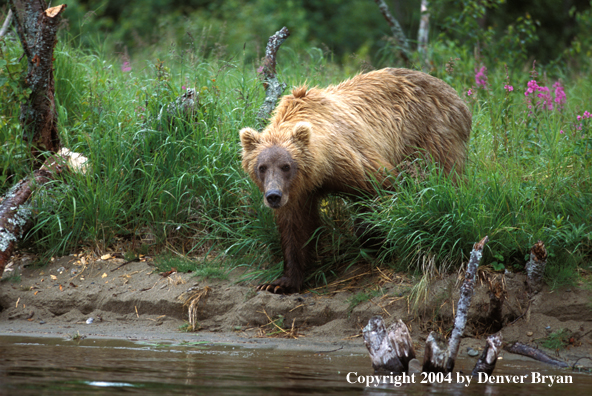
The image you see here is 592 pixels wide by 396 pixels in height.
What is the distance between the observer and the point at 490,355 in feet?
11.3

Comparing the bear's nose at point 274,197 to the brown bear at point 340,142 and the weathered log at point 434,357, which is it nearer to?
the brown bear at point 340,142

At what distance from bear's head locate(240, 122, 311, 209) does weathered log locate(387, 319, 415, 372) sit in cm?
153

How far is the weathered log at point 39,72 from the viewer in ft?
19.1

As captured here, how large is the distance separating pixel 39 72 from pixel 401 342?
170 inches

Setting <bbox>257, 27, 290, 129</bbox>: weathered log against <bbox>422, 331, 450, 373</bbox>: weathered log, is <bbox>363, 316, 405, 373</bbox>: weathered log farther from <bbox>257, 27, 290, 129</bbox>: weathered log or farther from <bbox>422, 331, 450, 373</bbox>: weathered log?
<bbox>257, 27, 290, 129</bbox>: weathered log

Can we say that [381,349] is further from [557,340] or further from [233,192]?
[233,192]

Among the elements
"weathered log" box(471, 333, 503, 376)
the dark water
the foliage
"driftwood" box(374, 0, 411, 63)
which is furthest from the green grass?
"driftwood" box(374, 0, 411, 63)

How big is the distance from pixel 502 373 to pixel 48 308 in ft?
12.2

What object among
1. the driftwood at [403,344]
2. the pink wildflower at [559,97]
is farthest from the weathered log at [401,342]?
the pink wildflower at [559,97]

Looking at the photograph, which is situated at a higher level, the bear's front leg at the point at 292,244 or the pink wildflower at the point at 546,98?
the pink wildflower at the point at 546,98

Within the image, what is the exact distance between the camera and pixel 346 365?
3.87m

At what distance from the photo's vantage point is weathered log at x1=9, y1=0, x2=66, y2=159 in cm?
582

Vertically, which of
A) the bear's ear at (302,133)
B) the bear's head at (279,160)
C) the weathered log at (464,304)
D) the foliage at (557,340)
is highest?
the bear's ear at (302,133)

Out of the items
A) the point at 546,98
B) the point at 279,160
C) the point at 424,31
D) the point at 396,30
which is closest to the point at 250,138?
the point at 279,160
